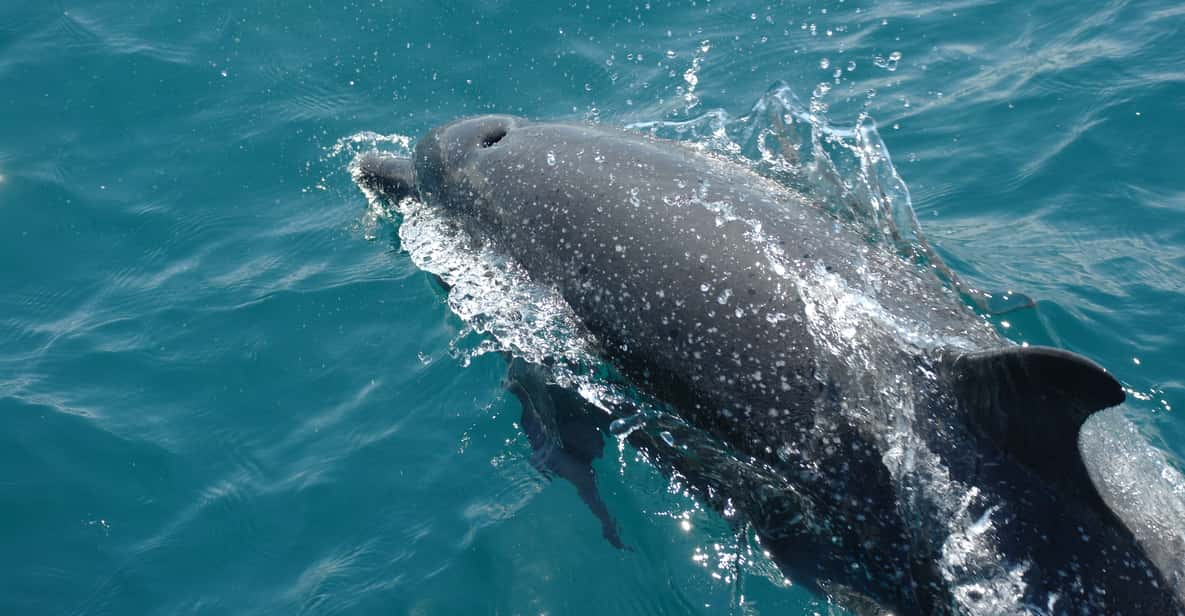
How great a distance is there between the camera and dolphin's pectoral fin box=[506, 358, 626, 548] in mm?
6266

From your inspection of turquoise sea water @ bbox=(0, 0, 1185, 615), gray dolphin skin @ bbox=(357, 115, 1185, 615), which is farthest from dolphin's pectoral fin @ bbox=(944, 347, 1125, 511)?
turquoise sea water @ bbox=(0, 0, 1185, 615)

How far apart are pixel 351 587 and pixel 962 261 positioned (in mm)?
5771

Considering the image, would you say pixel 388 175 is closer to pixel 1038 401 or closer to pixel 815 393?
pixel 815 393

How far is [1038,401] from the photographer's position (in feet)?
13.5

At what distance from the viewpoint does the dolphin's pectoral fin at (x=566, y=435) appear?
6266 millimetres

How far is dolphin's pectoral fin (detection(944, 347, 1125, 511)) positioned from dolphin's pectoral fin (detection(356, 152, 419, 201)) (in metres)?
5.17

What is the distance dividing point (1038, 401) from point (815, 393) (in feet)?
3.76

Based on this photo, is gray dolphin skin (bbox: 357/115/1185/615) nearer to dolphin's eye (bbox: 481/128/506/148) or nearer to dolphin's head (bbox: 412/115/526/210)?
dolphin's head (bbox: 412/115/526/210)

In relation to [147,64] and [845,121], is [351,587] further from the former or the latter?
[147,64]

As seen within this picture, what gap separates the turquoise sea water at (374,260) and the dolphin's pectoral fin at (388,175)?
1.67 feet

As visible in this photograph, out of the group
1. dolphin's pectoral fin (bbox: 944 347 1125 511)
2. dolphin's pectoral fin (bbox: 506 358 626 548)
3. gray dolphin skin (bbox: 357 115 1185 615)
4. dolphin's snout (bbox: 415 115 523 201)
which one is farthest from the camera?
dolphin's snout (bbox: 415 115 523 201)

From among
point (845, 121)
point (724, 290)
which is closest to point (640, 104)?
point (845, 121)

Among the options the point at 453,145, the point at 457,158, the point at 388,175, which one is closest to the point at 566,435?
the point at 457,158

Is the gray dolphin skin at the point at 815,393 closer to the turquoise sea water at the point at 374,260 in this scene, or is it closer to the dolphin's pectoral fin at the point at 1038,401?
the dolphin's pectoral fin at the point at 1038,401
